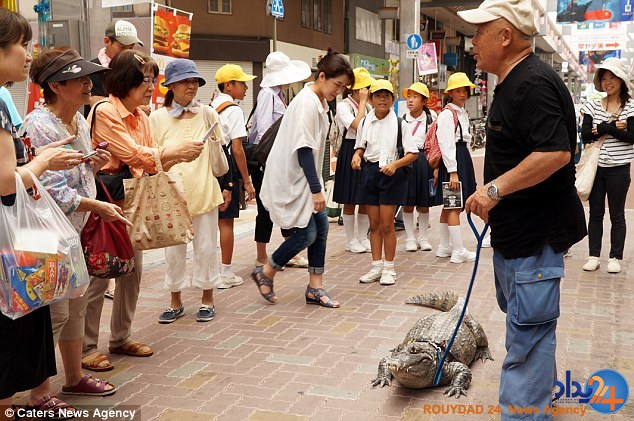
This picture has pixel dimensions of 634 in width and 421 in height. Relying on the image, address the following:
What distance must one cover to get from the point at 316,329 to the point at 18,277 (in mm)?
2778

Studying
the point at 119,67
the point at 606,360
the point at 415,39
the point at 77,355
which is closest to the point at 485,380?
the point at 606,360

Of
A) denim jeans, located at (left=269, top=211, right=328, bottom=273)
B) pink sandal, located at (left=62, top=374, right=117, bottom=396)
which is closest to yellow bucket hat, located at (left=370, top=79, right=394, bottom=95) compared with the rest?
denim jeans, located at (left=269, top=211, right=328, bottom=273)

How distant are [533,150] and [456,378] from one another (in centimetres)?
164

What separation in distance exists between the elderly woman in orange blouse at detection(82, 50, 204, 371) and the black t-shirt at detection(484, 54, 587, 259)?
2197 millimetres

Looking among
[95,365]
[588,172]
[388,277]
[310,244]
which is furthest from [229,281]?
[588,172]

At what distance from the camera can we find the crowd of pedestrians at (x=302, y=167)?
3057 mm

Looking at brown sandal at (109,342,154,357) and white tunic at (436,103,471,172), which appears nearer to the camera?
brown sandal at (109,342,154,357)

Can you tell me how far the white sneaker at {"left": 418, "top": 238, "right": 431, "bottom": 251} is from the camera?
8406 millimetres

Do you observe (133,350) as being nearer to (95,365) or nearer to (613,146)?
(95,365)

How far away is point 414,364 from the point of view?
12.5ft

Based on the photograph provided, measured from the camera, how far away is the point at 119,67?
4.46 metres

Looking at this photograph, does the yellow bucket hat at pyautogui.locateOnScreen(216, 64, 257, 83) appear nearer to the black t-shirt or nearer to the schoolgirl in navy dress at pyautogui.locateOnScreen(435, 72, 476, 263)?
the schoolgirl in navy dress at pyautogui.locateOnScreen(435, 72, 476, 263)

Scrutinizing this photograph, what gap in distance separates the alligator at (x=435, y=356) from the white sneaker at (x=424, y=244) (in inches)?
143

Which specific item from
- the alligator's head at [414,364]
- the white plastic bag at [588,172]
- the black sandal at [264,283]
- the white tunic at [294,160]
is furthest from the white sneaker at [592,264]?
the alligator's head at [414,364]
